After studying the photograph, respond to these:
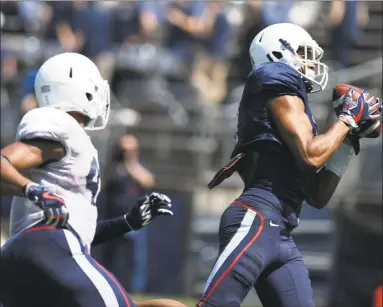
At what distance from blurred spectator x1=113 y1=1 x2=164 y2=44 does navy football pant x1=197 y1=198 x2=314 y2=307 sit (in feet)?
27.0

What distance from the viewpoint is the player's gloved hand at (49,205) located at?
13.2 ft

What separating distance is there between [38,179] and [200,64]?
29.0 feet

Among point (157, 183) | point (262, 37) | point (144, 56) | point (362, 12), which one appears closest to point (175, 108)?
point (144, 56)

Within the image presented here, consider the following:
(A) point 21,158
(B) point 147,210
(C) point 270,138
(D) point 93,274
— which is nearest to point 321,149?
(C) point 270,138

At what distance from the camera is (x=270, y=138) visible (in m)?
4.70

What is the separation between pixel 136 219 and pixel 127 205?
4.97 m

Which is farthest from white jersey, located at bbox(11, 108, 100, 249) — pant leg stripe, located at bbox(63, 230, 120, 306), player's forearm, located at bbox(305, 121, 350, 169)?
player's forearm, located at bbox(305, 121, 350, 169)

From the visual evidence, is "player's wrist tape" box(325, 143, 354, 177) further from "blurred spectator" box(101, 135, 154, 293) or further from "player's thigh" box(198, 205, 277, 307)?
"blurred spectator" box(101, 135, 154, 293)

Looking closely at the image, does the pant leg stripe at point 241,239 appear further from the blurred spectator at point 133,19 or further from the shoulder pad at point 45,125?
the blurred spectator at point 133,19

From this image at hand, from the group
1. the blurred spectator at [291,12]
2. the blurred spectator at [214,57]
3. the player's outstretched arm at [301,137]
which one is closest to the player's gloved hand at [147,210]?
the player's outstretched arm at [301,137]

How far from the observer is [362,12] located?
13.3 meters

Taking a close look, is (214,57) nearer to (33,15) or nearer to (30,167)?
(33,15)

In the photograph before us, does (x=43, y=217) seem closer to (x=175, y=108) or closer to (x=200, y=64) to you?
(x=175, y=108)

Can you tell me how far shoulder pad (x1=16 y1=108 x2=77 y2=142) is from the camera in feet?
13.7
